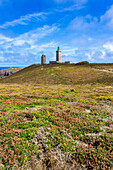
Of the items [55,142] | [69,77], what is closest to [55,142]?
[55,142]

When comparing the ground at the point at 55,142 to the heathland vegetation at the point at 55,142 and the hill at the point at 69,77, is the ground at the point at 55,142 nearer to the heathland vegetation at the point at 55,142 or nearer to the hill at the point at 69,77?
the heathland vegetation at the point at 55,142

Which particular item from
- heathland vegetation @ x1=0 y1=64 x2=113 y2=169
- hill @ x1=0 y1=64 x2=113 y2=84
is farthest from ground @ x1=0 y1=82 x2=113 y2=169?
hill @ x1=0 y1=64 x2=113 y2=84

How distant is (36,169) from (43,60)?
116474mm

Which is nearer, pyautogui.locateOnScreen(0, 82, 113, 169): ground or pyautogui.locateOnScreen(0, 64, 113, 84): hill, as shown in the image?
pyautogui.locateOnScreen(0, 82, 113, 169): ground

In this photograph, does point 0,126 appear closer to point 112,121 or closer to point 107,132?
point 107,132

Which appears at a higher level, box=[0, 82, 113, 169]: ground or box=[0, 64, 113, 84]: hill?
box=[0, 64, 113, 84]: hill

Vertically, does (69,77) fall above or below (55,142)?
above

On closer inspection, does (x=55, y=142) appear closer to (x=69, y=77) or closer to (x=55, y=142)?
(x=55, y=142)

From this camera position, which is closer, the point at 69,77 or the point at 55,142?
the point at 55,142

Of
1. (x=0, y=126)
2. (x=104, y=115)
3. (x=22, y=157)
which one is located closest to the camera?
(x=22, y=157)

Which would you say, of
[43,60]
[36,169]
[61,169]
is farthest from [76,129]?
[43,60]

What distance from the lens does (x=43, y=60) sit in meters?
117

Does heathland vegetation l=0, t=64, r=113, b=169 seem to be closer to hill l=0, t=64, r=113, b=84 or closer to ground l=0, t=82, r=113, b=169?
ground l=0, t=82, r=113, b=169

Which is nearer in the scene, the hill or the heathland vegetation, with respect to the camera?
the heathland vegetation
